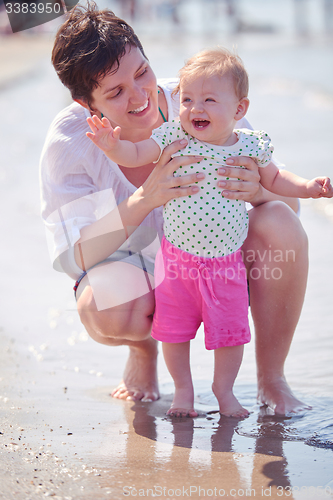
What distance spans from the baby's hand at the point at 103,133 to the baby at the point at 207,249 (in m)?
0.11

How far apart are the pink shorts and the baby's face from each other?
431 mm

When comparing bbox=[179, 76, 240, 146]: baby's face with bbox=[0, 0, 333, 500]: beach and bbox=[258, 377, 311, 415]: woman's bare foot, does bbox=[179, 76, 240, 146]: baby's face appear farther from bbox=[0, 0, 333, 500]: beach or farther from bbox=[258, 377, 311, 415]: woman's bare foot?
bbox=[258, 377, 311, 415]: woman's bare foot

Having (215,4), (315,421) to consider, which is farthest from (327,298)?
(215,4)

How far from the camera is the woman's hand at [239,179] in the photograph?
2.10 metres

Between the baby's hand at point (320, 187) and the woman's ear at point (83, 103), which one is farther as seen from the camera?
the woman's ear at point (83, 103)

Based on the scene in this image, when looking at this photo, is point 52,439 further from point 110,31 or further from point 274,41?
point 274,41

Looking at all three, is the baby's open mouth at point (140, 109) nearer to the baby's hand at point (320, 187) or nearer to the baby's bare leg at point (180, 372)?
the baby's hand at point (320, 187)

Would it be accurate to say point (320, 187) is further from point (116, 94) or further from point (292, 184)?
point (116, 94)

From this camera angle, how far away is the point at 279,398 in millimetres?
2180

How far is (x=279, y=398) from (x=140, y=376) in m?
0.57

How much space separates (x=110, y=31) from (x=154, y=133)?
16.2 inches

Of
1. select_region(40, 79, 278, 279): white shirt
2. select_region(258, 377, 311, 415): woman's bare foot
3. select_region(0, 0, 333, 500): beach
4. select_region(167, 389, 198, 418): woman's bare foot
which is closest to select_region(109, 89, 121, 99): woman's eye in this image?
select_region(40, 79, 278, 279): white shirt

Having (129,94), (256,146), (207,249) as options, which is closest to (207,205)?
(207,249)

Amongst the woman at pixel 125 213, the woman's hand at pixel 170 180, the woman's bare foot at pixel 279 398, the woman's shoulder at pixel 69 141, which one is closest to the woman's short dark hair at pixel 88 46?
the woman at pixel 125 213
